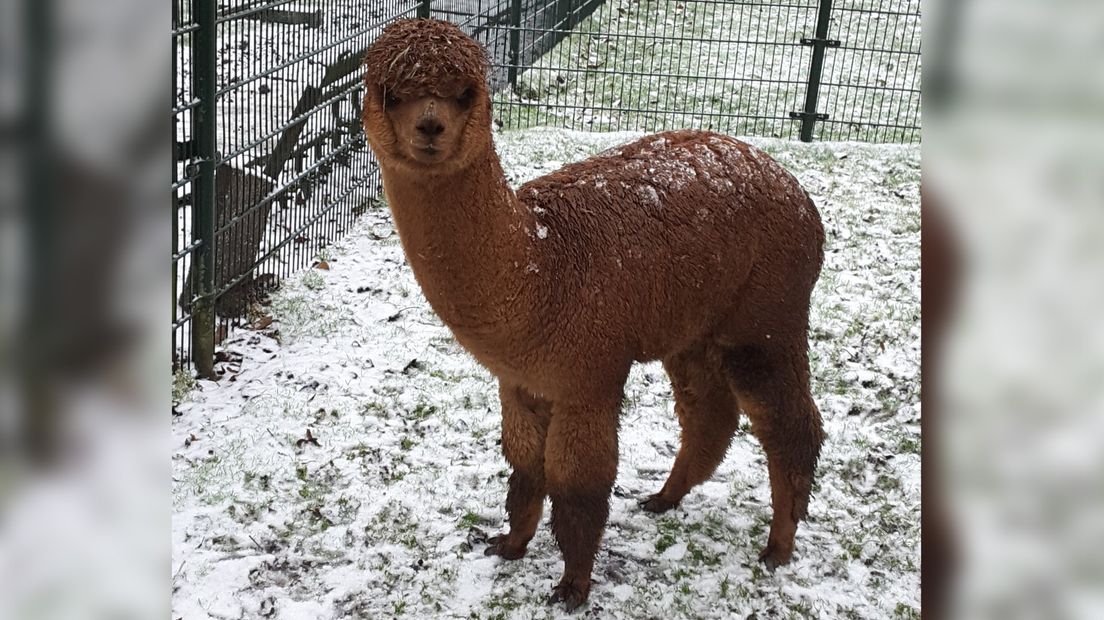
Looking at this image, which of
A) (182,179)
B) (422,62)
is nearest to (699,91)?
(182,179)

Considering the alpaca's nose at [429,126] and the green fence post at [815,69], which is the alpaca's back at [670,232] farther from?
the green fence post at [815,69]

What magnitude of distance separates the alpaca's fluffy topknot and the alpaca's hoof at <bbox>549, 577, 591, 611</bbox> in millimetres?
2083

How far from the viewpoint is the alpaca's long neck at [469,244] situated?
110 inches

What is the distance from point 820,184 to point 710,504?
455 centimetres

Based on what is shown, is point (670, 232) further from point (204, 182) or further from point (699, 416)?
Answer: point (204, 182)

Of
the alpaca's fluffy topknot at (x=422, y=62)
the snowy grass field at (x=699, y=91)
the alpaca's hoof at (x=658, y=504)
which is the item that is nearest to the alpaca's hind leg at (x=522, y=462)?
the alpaca's hoof at (x=658, y=504)

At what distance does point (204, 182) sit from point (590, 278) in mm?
2579

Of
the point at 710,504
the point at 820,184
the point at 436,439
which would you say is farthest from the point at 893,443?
the point at 820,184

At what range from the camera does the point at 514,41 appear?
998 cm

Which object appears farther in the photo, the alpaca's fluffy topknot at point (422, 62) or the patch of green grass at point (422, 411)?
the patch of green grass at point (422, 411)

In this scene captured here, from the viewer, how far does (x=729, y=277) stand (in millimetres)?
3551

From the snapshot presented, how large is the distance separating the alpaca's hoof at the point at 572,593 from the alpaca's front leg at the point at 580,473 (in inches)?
2.1
